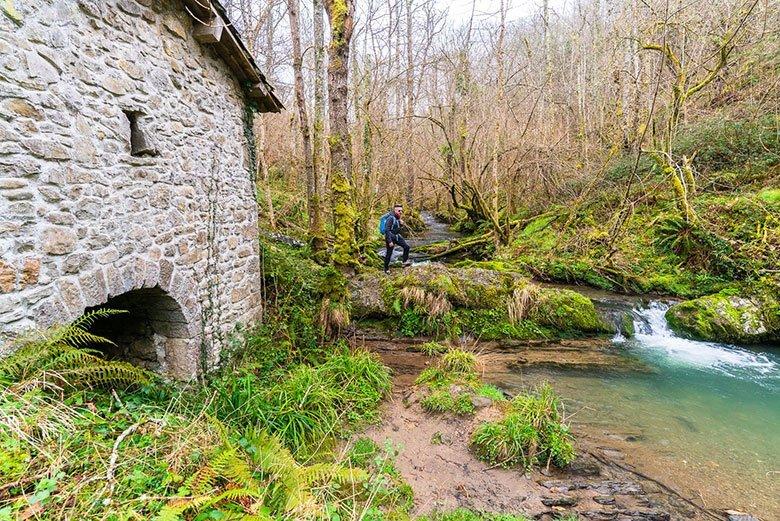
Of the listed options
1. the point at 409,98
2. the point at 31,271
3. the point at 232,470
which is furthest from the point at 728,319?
the point at 409,98

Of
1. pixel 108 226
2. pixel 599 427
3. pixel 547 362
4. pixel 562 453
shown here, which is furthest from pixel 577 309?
pixel 108 226

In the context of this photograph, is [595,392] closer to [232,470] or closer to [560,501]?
[560,501]

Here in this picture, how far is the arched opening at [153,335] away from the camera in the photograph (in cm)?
466

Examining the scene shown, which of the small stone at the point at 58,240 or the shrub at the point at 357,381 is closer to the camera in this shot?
the small stone at the point at 58,240

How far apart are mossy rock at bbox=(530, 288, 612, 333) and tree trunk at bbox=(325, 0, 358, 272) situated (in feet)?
13.7

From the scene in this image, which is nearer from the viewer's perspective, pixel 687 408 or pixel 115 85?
pixel 115 85

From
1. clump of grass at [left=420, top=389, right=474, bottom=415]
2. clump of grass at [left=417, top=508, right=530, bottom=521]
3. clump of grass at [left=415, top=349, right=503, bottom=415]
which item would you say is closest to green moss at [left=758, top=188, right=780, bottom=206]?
clump of grass at [left=415, top=349, right=503, bottom=415]

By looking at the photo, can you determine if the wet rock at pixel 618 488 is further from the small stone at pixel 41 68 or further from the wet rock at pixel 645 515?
the small stone at pixel 41 68

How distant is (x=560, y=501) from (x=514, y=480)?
1.54ft

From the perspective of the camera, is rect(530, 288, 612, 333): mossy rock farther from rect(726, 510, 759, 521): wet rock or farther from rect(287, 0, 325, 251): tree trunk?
rect(287, 0, 325, 251): tree trunk

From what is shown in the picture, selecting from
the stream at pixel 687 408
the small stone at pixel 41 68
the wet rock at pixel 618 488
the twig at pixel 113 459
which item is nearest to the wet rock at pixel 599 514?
the wet rock at pixel 618 488

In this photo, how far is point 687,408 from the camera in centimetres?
578

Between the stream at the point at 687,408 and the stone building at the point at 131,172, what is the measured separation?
15.2 ft

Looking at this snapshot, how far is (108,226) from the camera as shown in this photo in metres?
3.45
